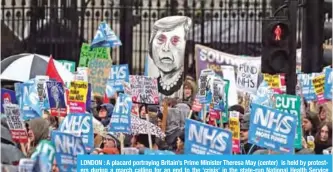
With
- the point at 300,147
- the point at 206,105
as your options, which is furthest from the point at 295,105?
the point at 206,105

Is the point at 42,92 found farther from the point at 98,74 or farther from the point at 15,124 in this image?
the point at 98,74

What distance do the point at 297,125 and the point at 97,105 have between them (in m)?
3.55

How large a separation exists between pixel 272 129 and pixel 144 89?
105 inches

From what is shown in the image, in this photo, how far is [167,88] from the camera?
538 inches

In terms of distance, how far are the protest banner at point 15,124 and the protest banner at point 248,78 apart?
535 cm

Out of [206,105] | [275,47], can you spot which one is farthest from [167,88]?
[275,47]

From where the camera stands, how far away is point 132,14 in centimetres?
2048

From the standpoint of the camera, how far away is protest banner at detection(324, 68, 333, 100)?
12141 mm

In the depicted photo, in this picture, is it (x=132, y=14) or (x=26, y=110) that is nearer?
(x=26, y=110)

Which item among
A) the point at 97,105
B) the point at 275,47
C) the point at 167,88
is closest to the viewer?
the point at 275,47

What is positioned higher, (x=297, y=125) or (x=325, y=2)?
(x=325, y=2)

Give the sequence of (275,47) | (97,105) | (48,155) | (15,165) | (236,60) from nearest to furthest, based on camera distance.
Answer: 1. (48,155)
2. (15,165)
3. (275,47)
4. (97,105)
5. (236,60)

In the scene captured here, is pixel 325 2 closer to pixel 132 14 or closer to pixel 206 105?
pixel 206 105

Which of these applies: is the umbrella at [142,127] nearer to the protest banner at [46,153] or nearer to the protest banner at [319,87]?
the protest banner at [319,87]
